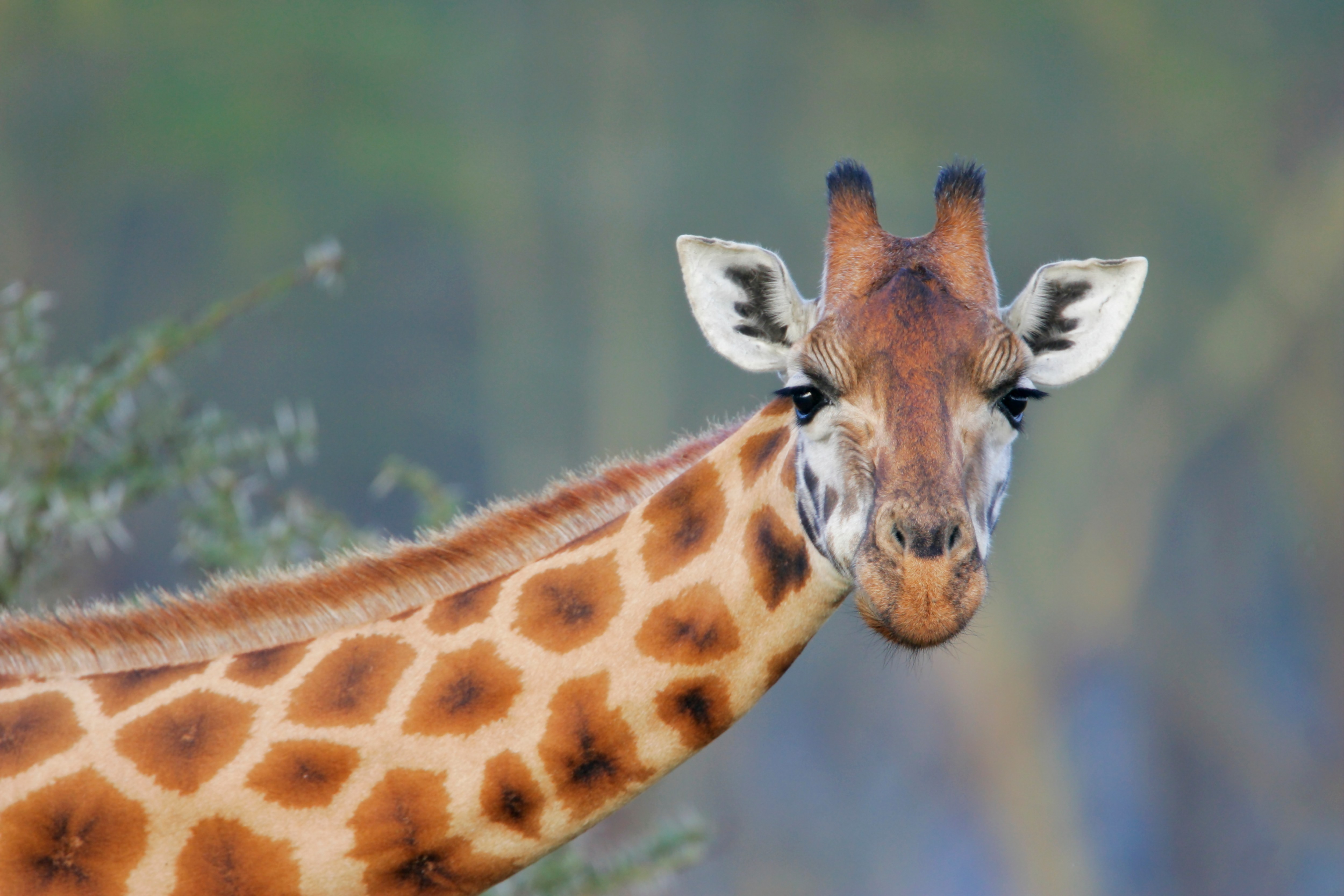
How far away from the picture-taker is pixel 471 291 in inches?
380

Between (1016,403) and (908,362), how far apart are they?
0.28 metres

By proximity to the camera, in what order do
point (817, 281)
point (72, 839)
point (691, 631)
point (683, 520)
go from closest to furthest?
point (72, 839) → point (691, 631) → point (683, 520) → point (817, 281)

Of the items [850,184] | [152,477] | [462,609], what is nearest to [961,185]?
[850,184]

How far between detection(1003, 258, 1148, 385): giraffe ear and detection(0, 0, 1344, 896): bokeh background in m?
5.98

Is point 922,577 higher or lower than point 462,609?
lower

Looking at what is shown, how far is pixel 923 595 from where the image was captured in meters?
2.42

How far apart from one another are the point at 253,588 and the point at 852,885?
7.02m

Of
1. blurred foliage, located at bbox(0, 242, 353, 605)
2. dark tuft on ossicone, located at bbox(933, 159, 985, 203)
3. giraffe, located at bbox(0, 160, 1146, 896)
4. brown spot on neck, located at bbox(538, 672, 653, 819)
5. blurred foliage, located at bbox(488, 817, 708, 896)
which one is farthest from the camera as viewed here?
blurred foliage, located at bbox(0, 242, 353, 605)

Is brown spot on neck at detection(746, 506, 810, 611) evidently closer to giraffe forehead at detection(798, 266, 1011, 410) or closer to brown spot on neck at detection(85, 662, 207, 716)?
giraffe forehead at detection(798, 266, 1011, 410)

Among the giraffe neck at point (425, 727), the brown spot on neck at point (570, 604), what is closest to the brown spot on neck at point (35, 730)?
the giraffe neck at point (425, 727)

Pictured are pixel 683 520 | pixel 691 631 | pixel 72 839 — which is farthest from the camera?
pixel 683 520

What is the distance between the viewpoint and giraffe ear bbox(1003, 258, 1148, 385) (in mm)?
2846

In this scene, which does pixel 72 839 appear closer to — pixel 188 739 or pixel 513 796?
pixel 188 739

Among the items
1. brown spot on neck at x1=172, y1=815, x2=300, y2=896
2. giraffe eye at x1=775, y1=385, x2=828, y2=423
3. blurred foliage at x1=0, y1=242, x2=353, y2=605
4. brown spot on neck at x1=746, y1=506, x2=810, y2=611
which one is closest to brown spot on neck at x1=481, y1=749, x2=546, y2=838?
brown spot on neck at x1=172, y1=815, x2=300, y2=896
